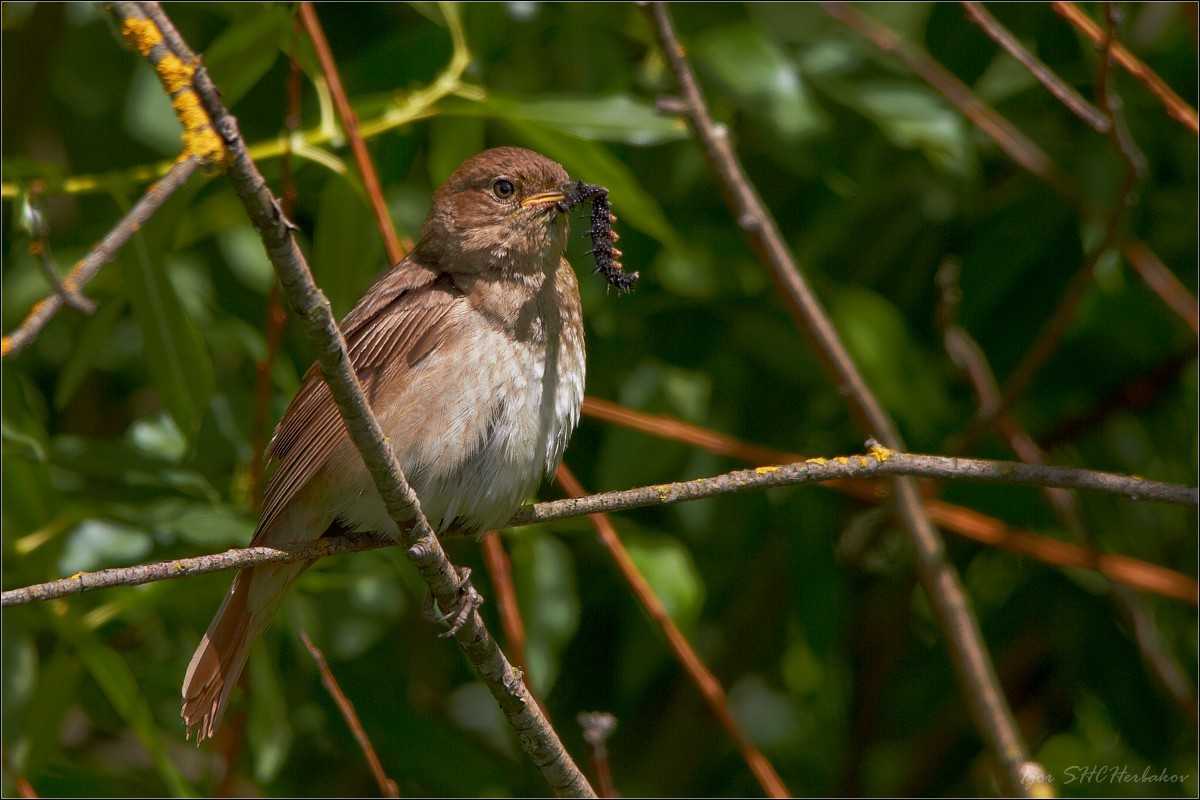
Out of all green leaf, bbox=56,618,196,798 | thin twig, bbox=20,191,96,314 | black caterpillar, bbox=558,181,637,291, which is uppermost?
thin twig, bbox=20,191,96,314

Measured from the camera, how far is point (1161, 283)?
475 cm

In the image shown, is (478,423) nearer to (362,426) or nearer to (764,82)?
(362,426)

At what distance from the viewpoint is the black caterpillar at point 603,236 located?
3.82m

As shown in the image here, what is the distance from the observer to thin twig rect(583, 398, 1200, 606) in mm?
4723

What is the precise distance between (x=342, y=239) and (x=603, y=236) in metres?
A: 0.87

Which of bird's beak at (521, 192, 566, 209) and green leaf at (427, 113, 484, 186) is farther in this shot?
green leaf at (427, 113, 484, 186)

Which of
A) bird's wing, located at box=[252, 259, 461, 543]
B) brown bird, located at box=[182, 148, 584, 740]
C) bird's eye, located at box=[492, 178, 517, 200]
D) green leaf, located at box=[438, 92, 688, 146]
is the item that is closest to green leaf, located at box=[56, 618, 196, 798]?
brown bird, located at box=[182, 148, 584, 740]

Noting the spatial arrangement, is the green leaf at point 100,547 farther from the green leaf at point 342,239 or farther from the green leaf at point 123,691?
the green leaf at point 342,239

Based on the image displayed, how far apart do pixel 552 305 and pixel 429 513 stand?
642mm

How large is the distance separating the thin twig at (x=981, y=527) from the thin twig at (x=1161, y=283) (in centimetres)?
87

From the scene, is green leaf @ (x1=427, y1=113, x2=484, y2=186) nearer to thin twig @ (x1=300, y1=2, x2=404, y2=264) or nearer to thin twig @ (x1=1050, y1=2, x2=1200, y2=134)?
thin twig @ (x1=300, y1=2, x2=404, y2=264)

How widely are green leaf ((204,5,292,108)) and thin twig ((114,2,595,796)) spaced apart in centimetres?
156

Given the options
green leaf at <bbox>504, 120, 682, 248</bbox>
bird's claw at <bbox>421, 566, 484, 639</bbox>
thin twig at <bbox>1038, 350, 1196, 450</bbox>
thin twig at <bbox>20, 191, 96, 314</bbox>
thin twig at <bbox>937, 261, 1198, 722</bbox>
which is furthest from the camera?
thin twig at <bbox>1038, 350, 1196, 450</bbox>

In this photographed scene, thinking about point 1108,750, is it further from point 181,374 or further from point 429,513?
point 181,374
